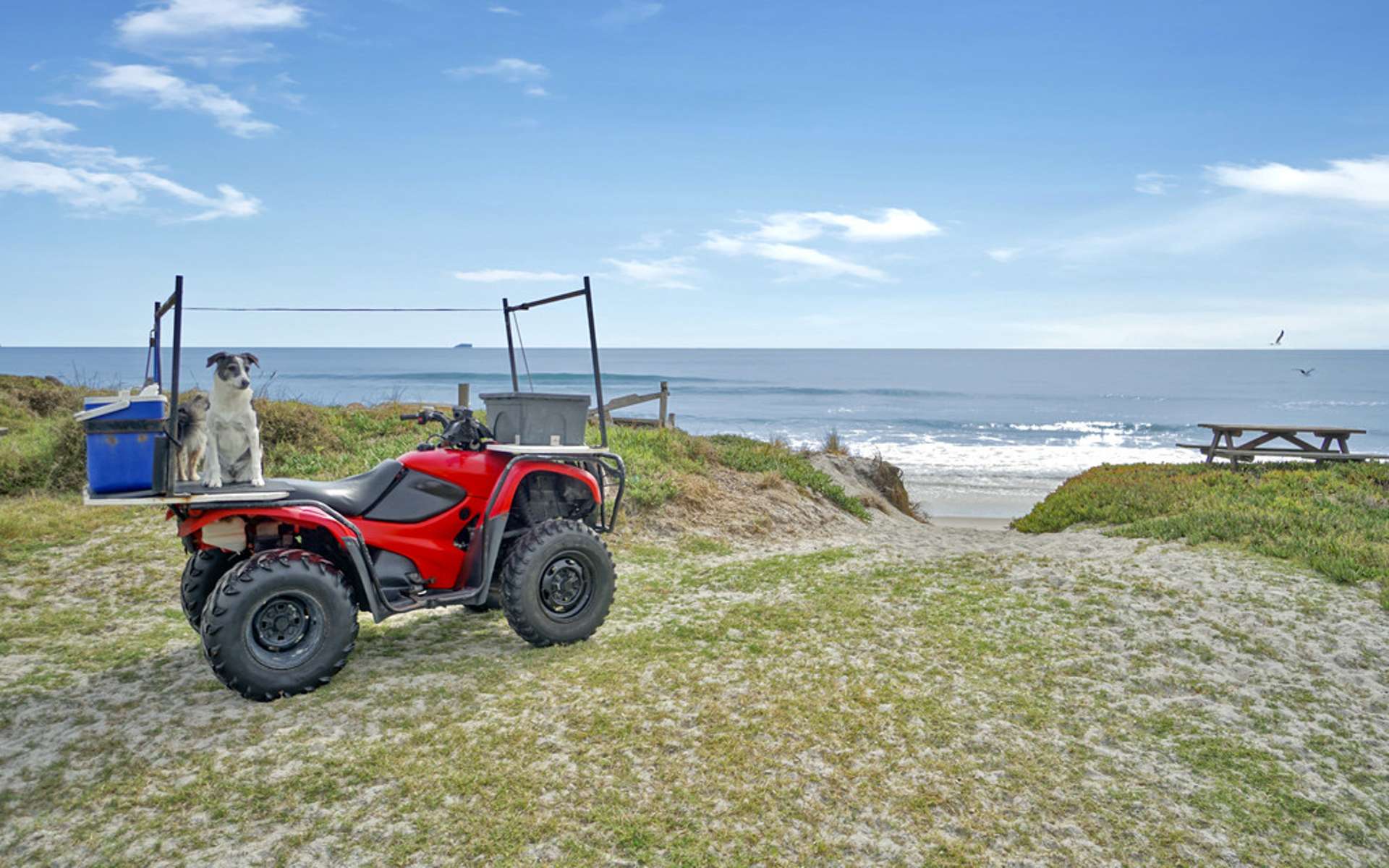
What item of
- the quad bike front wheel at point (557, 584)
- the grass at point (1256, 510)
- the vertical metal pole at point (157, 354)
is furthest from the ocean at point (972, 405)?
the grass at point (1256, 510)

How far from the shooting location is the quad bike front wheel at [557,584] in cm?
629

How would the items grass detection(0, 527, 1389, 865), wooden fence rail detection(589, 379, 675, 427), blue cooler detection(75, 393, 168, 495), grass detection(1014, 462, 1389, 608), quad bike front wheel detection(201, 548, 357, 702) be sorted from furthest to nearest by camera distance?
1. wooden fence rail detection(589, 379, 675, 427)
2. grass detection(1014, 462, 1389, 608)
3. quad bike front wheel detection(201, 548, 357, 702)
4. blue cooler detection(75, 393, 168, 495)
5. grass detection(0, 527, 1389, 865)

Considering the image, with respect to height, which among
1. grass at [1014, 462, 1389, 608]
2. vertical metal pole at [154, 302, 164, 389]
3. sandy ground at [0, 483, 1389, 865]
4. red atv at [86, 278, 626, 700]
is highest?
vertical metal pole at [154, 302, 164, 389]

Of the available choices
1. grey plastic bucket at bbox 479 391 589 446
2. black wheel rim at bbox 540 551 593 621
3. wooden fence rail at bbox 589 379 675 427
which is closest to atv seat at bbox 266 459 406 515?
grey plastic bucket at bbox 479 391 589 446

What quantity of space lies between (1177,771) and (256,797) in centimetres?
489

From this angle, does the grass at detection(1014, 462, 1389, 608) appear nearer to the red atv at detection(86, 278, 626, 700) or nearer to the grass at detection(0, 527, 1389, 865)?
the grass at detection(0, 527, 1389, 865)

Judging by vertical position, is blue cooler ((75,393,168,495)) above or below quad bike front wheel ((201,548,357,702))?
above

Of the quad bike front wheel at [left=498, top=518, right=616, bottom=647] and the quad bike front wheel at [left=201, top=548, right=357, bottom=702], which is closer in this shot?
the quad bike front wheel at [left=201, top=548, right=357, bottom=702]

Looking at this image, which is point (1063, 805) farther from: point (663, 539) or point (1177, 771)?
point (663, 539)

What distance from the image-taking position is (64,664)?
612 cm

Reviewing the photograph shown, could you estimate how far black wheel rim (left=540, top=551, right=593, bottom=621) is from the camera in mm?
6508

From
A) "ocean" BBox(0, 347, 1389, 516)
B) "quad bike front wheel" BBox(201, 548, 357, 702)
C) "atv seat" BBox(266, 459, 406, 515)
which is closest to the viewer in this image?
"quad bike front wheel" BBox(201, 548, 357, 702)

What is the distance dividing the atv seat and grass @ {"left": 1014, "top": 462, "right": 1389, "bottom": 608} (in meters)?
8.80

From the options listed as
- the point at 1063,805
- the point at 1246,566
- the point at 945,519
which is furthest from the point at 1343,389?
the point at 1063,805
